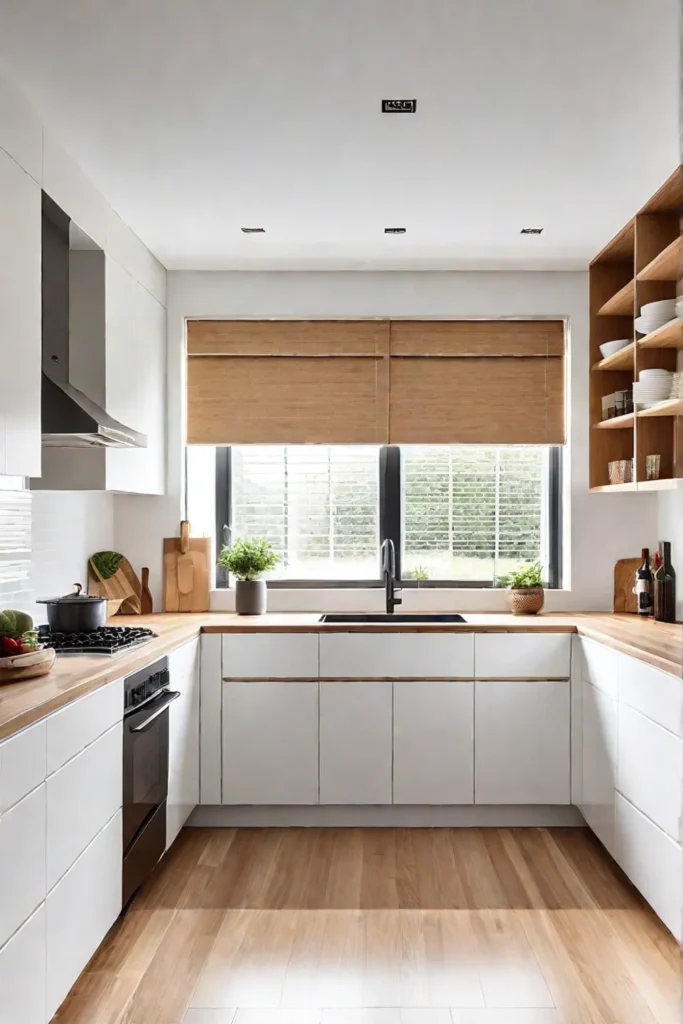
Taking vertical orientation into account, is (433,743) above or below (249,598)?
below

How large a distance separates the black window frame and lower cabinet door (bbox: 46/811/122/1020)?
6.19ft

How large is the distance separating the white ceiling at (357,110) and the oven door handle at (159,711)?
1.90m

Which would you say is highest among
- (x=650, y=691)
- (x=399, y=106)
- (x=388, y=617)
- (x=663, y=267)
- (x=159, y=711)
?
(x=399, y=106)

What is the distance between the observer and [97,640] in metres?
2.83

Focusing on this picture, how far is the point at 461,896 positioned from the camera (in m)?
2.93

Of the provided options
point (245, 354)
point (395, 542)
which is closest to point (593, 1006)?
point (395, 542)

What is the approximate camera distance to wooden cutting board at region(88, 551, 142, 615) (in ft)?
12.8

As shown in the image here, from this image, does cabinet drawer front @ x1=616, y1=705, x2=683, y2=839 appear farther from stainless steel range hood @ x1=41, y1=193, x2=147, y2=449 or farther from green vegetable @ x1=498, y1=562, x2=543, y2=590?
stainless steel range hood @ x1=41, y1=193, x2=147, y2=449

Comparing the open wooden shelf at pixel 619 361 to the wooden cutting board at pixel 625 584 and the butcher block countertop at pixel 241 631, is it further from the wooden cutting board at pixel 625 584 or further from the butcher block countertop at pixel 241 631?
the butcher block countertop at pixel 241 631

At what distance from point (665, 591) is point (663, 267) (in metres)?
1.40

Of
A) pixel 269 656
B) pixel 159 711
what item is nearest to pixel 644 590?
pixel 269 656

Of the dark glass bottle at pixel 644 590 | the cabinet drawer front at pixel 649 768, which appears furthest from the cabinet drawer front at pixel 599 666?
the dark glass bottle at pixel 644 590

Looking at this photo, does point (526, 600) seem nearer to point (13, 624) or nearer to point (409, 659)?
point (409, 659)

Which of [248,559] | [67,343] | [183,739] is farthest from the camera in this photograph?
[248,559]
